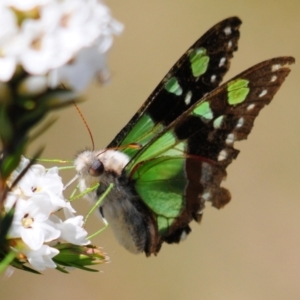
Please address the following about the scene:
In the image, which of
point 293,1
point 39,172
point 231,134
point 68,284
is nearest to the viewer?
point 39,172

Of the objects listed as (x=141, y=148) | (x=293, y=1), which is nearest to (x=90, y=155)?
(x=141, y=148)

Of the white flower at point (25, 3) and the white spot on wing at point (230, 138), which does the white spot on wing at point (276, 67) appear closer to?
the white spot on wing at point (230, 138)

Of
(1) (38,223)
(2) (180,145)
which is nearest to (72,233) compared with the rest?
(1) (38,223)

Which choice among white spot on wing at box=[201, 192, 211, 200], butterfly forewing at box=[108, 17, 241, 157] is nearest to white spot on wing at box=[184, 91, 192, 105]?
butterfly forewing at box=[108, 17, 241, 157]

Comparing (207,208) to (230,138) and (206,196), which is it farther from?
(230,138)

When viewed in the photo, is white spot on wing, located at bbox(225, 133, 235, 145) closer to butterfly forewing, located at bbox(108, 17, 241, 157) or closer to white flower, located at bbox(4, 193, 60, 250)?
butterfly forewing, located at bbox(108, 17, 241, 157)

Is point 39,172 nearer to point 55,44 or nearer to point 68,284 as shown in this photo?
point 55,44
